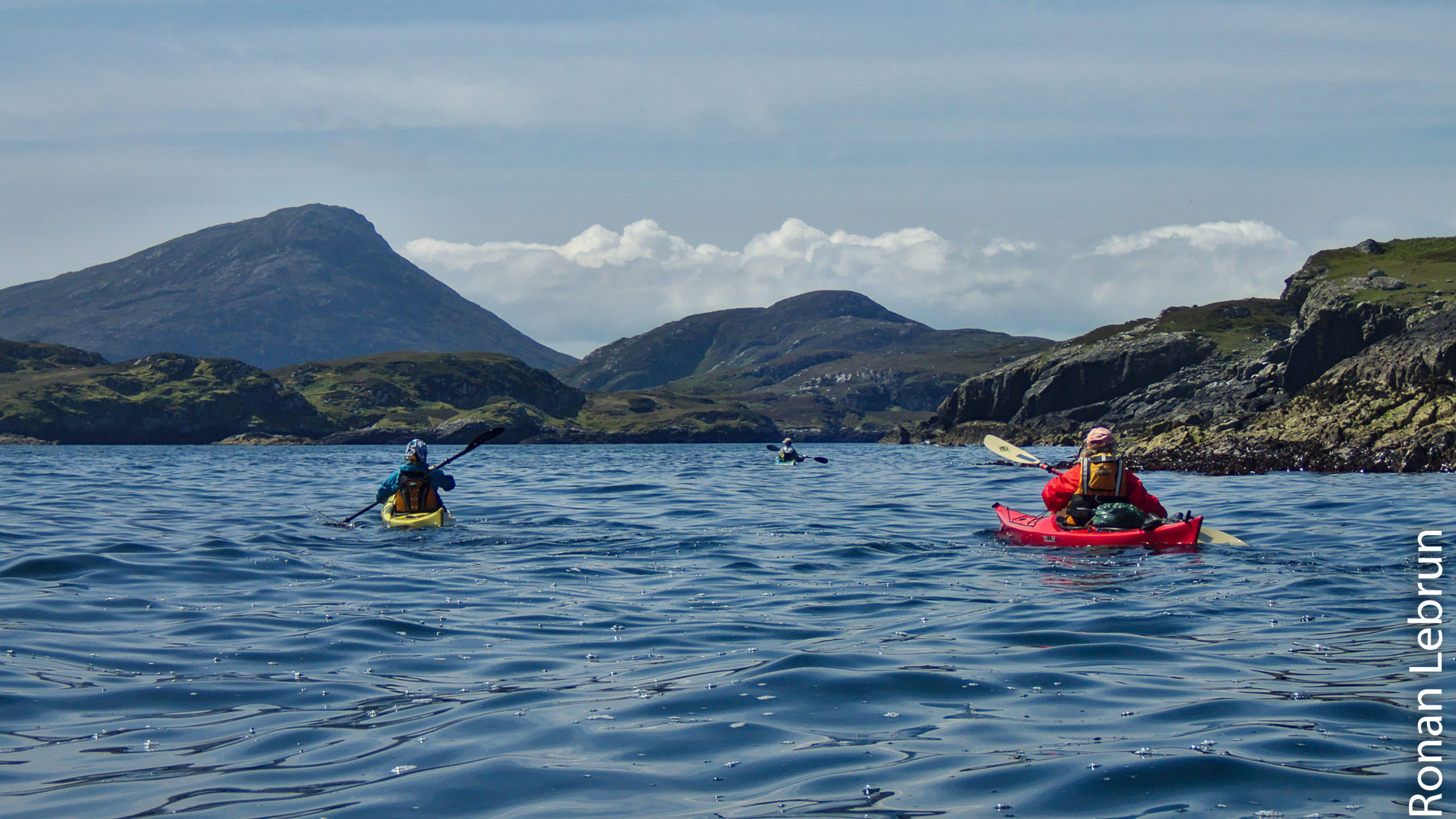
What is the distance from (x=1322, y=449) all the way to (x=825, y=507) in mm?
26116

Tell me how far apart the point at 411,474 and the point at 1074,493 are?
12.6 metres

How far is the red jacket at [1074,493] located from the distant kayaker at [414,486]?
11378 millimetres

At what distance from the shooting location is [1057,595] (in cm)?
1298

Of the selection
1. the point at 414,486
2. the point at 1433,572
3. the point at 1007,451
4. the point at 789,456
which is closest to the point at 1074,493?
the point at 1433,572

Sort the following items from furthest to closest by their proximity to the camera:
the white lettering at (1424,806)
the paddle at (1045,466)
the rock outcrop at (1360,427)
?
1. the rock outcrop at (1360,427)
2. the paddle at (1045,466)
3. the white lettering at (1424,806)

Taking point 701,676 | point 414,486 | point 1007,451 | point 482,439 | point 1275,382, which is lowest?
point 701,676

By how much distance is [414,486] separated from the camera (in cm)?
2158

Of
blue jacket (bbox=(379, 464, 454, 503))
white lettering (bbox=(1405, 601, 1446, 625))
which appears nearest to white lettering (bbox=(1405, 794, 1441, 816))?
white lettering (bbox=(1405, 601, 1446, 625))

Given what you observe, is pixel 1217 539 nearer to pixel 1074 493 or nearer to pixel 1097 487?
pixel 1097 487

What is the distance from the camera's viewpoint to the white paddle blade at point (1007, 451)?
24750mm

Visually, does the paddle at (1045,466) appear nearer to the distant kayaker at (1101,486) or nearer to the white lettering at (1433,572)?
the distant kayaker at (1101,486)

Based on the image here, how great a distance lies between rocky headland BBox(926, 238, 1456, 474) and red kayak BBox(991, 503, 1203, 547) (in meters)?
27.3

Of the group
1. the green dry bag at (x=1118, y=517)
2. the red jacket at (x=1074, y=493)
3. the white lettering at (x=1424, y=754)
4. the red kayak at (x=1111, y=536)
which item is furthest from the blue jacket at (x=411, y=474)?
the white lettering at (x=1424, y=754)

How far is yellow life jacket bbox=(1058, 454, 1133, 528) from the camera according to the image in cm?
1789
